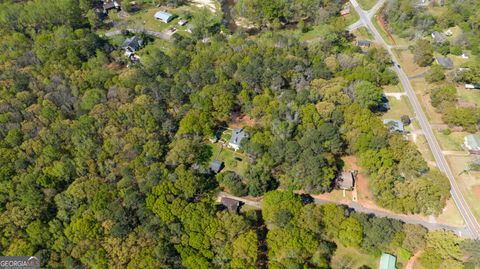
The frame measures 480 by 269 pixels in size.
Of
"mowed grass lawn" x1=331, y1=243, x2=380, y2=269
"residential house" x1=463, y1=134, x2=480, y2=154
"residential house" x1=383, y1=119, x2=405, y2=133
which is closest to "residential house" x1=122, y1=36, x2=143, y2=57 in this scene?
"residential house" x1=383, y1=119, x2=405, y2=133

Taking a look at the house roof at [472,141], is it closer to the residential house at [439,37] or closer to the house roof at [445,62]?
the house roof at [445,62]

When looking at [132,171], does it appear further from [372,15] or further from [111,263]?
[372,15]

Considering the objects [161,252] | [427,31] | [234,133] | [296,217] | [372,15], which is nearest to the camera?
[161,252]

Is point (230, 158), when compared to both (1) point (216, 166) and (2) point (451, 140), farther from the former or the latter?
(2) point (451, 140)

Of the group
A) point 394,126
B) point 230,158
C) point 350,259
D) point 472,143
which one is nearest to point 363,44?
point 394,126

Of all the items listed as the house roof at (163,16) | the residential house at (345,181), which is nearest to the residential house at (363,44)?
the residential house at (345,181)

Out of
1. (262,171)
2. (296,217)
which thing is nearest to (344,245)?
(296,217)
